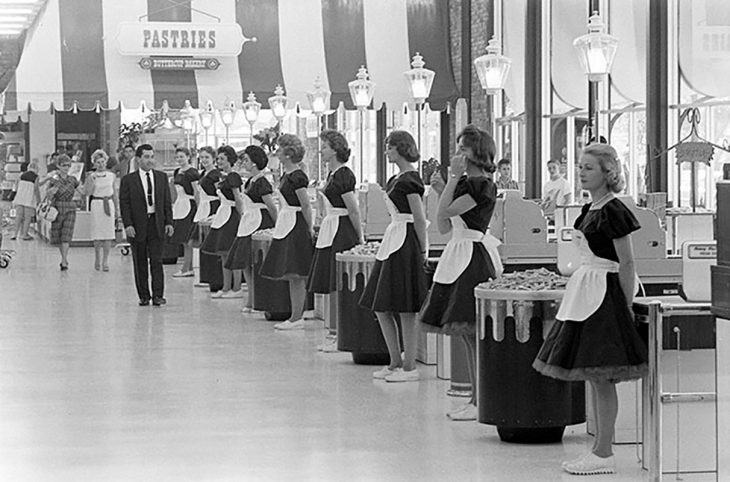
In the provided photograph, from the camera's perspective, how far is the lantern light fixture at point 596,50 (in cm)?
1170

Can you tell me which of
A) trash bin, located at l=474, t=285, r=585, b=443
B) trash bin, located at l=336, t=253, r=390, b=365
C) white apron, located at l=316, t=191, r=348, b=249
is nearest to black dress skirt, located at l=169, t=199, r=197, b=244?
white apron, located at l=316, t=191, r=348, b=249

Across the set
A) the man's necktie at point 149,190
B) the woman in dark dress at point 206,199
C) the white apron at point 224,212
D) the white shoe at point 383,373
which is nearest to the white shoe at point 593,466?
the white shoe at point 383,373

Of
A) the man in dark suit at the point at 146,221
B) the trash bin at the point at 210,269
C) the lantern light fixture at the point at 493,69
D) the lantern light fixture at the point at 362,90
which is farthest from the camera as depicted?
the lantern light fixture at the point at 362,90

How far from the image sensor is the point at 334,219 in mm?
10570

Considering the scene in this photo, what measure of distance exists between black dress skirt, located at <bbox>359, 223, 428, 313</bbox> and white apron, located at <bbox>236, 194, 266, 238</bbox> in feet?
15.1

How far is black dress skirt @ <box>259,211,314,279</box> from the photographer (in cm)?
1171

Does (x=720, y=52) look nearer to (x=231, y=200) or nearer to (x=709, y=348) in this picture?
(x=231, y=200)

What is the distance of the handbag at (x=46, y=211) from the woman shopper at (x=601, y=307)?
47.1 feet

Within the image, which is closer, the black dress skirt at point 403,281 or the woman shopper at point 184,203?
the black dress skirt at point 403,281

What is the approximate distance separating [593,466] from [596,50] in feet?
19.7

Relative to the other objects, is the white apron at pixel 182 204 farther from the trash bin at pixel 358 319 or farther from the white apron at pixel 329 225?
the trash bin at pixel 358 319

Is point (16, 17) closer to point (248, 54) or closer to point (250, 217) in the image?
point (248, 54)

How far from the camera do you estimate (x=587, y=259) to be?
6.23m

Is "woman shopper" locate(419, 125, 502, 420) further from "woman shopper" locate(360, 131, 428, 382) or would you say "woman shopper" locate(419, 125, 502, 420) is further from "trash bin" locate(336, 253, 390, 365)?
"trash bin" locate(336, 253, 390, 365)
